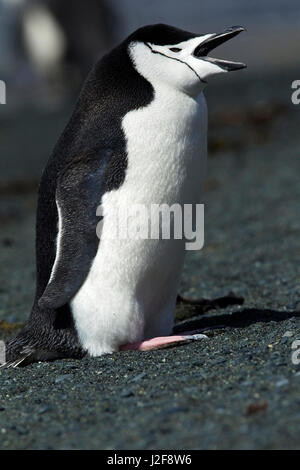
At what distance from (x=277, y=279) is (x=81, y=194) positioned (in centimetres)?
206

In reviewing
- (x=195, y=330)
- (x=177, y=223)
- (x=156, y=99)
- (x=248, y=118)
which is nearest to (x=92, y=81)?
(x=156, y=99)

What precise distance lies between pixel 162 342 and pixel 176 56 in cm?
140

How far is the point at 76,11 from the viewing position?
18500 mm

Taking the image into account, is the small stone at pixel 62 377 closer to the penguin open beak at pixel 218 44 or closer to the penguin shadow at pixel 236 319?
the penguin shadow at pixel 236 319

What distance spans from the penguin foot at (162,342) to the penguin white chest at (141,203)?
0.14ft

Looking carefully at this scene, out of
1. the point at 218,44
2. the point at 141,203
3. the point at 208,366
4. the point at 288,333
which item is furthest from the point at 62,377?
the point at 218,44

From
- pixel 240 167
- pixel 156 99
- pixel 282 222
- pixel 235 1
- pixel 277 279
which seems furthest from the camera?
pixel 235 1

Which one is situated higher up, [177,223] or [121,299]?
[177,223]

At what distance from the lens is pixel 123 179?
180 inches

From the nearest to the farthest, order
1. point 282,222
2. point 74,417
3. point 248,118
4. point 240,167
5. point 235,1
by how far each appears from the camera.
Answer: point 74,417
point 282,222
point 240,167
point 248,118
point 235,1

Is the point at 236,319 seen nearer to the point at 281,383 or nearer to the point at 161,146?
the point at 161,146

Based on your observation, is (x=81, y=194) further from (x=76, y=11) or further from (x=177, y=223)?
(x=76, y=11)

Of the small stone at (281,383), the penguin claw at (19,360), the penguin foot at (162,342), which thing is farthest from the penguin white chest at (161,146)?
the small stone at (281,383)

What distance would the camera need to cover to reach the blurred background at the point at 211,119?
7.66m
